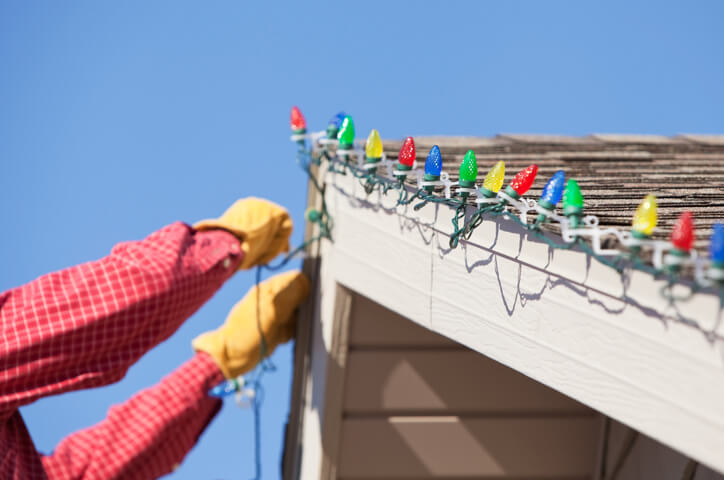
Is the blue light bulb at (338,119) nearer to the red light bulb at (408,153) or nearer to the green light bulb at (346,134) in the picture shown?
the green light bulb at (346,134)

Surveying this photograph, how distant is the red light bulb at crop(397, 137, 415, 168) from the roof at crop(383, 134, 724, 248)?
0.86ft

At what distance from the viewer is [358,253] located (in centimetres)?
274

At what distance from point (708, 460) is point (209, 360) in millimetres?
1932

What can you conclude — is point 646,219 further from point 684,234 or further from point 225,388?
point 225,388

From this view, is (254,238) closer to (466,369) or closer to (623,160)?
(466,369)

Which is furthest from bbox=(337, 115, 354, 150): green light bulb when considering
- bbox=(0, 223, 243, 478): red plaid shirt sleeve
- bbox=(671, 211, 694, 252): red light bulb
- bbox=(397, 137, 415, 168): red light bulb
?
bbox=(671, 211, 694, 252): red light bulb

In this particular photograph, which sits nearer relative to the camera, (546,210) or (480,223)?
(546,210)

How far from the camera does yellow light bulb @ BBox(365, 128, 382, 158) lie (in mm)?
2215

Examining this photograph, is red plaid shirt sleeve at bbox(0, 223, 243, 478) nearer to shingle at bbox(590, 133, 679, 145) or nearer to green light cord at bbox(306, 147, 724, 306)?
green light cord at bbox(306, 147, 724, 306)

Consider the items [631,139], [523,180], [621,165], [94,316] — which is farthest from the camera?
[631,139]

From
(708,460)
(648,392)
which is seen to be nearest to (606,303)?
(648,392)

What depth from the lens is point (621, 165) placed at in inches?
112

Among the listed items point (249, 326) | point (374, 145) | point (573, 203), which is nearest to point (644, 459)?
point (249, 326)

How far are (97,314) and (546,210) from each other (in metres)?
1.32
